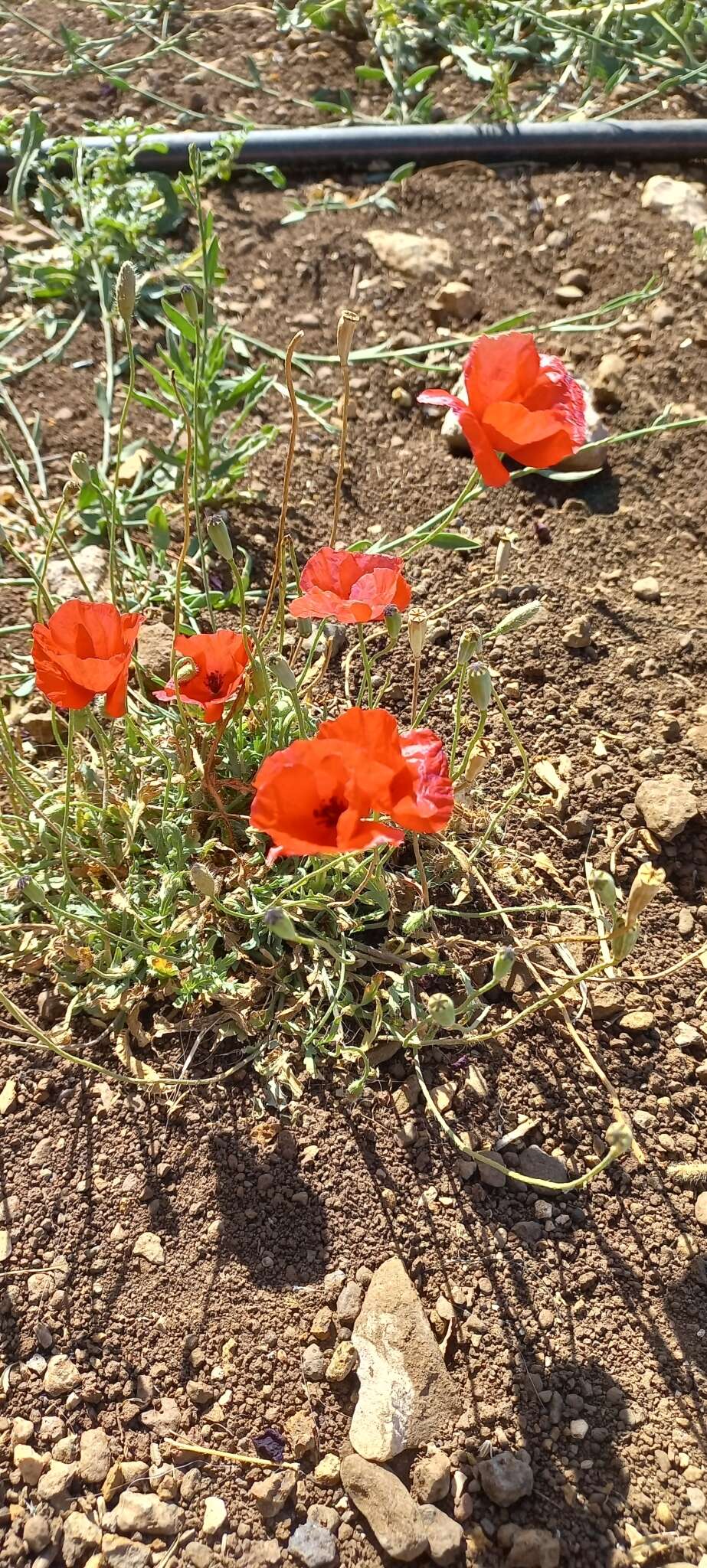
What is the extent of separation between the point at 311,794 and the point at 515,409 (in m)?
0.55

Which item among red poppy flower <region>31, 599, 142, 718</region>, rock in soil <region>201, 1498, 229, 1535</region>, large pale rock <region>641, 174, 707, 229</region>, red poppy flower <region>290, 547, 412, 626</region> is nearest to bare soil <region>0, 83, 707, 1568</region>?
rock in soil <region>201, 1498, 229, 1535</region>

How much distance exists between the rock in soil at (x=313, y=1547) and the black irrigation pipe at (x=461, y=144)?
9.55 ft

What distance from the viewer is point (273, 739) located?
1.75 metres

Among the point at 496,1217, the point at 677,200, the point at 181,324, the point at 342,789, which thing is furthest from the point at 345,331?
the point at 677,200

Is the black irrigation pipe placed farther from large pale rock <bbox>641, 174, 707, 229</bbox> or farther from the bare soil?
the bare soil

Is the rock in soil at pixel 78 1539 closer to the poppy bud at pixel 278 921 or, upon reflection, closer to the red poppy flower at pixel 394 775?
the poppy bud at pixel 278 921

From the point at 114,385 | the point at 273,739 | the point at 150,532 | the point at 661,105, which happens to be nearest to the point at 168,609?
the point at 150,532

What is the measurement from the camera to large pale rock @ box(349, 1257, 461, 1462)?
1.34 m

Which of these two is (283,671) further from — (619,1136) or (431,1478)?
(431,1478)

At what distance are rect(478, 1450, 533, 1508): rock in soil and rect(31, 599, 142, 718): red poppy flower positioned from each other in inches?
38.5

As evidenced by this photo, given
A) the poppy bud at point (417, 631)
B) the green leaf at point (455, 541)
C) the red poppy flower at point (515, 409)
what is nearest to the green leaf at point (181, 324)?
the green leaf at point (455, 541)

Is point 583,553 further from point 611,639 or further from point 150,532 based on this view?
point 150,532

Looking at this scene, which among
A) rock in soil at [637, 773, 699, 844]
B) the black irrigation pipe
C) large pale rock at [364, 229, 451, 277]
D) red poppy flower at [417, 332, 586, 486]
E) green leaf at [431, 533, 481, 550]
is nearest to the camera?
red poppy flower at [417, 332, 586, 486]

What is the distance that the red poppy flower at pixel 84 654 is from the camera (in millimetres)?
1366
